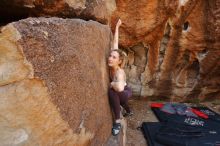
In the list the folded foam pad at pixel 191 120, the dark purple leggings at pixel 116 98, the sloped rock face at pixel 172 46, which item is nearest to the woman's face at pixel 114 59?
the dark purple leggings at pixel 116 98

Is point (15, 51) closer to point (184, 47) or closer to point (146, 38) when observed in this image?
point (146, 38)

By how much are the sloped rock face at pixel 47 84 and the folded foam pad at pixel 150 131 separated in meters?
1.56

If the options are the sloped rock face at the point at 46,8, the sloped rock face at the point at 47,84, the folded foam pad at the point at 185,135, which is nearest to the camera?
the sloped rock face at the point at 47,84

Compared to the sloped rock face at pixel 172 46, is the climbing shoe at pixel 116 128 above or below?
below

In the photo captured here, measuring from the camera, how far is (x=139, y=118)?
15.1 feet

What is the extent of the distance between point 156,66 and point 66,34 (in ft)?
10.2

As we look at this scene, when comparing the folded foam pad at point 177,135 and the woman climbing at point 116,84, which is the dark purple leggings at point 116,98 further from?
the folded foam pad at point 177,135

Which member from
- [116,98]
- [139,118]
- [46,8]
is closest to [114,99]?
[116,98]

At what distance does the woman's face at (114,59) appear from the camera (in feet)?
9.56

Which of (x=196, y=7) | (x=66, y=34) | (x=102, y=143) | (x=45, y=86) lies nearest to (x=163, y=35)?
(x=196, y=7)

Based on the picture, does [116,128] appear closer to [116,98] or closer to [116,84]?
[116,98]

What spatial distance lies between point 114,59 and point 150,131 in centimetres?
155

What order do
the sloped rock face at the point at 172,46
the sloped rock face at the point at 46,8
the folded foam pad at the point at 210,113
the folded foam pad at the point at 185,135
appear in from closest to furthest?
the sloped rock face at the point at 46,8 → the folded foam pad at the point at 185,135 → the sloped rock face at the point at 172,46 → the folded foam pad at the point at 210,113

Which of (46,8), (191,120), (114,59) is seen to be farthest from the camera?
(191,120)
